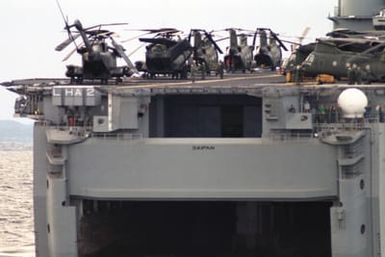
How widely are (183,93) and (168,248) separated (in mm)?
5602

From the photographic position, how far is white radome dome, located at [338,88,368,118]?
62.2 feet

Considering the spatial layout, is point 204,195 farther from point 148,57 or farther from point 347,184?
point 148,57

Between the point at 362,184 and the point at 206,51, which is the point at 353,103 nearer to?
the point at 362,184

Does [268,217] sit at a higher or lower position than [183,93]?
lower

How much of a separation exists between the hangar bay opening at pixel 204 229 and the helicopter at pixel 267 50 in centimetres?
941

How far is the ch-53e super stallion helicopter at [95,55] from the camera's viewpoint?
956 inches

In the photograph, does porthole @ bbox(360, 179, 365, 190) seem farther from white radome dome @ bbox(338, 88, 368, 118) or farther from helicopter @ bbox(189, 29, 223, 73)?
helicopter @ bbox(189, 29, 223, 73)

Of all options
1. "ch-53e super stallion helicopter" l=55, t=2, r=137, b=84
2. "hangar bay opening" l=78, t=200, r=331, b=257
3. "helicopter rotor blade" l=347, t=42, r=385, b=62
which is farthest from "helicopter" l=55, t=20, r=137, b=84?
"helicopter rotor blade" l=347, t=42, r=385, b=62

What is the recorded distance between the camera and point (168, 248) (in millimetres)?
24094

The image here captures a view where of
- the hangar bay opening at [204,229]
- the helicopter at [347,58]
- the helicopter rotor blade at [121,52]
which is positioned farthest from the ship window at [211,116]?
the helicopter rotor blade at [121,52]

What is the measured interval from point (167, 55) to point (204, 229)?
15.8ft

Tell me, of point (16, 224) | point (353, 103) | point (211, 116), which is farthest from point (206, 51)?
point (16, 224)

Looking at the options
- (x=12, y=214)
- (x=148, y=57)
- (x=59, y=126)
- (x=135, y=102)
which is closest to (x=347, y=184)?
(x=135, y=102)

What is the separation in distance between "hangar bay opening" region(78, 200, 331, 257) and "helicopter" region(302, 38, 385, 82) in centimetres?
330
